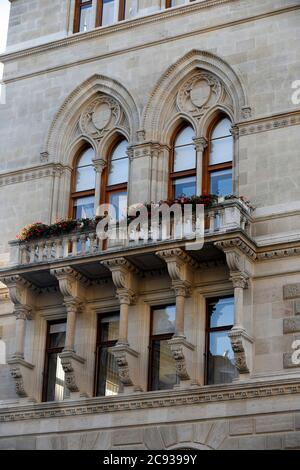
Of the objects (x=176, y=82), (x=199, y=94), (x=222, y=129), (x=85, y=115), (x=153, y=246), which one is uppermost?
(x=176, y=82)

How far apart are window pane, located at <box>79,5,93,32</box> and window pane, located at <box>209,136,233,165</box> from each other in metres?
5.43

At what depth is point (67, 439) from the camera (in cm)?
2594

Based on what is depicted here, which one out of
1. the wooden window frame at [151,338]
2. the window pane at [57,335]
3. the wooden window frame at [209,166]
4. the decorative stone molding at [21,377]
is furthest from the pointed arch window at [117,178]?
the decorative stone molding at [21,377]

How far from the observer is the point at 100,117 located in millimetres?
29422

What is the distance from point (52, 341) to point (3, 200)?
13.8ft

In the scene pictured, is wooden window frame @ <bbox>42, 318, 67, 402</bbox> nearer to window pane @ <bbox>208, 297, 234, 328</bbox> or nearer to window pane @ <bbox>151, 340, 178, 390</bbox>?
window pane @ <bbox>151, 340, 178, 390</bbox>

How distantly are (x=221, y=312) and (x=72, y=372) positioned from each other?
141 inches

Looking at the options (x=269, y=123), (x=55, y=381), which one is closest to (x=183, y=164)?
(x=269, y=123)

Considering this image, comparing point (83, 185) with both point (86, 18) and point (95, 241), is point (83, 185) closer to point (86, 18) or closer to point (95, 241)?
point (95, 241)

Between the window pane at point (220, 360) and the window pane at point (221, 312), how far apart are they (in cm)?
24

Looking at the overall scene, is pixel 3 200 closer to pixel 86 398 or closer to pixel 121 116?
pixel 121 116

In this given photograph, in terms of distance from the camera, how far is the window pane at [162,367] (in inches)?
1017

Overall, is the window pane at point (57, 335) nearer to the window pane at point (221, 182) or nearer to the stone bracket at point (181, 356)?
the stone bracket at point (181, 356)

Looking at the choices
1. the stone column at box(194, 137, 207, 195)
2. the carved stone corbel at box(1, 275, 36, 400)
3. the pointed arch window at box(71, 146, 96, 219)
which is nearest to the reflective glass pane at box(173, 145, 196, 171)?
the stone column at box(194, 137, 207, 195)
